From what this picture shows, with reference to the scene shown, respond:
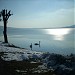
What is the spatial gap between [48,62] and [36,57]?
3.39m

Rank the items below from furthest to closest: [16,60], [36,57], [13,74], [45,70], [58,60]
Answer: [36,57] → [16,60] → [58,60] → [45,70] → [13,74]

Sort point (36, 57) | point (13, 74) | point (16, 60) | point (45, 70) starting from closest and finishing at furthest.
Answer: point (13, 74) < point (45, 70) < point (16, 60) < point (36, 57)

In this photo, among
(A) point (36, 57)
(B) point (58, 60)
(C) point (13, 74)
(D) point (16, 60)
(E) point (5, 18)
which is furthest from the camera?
(E) point (5, 18)

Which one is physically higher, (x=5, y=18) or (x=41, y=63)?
(x=5, y=18)

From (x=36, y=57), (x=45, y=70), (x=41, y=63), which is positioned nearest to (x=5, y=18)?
(x=36, y=57)

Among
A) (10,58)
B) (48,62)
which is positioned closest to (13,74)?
(48,62)

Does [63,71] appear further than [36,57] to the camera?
No

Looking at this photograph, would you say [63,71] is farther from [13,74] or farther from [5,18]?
[5,18]

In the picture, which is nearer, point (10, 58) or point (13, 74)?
point (13, 74)

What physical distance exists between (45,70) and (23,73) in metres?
1.91

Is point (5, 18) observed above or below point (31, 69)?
above

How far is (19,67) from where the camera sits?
16.2 metres

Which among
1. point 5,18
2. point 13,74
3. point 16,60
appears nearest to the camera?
point 13,74

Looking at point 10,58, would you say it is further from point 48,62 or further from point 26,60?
point 48,62
